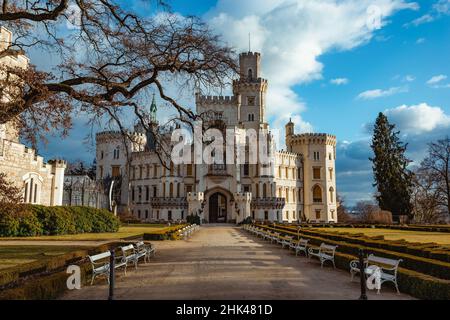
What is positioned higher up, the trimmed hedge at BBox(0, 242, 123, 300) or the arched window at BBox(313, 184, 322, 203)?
the arched window at BBox(313, 184, 322, 203)

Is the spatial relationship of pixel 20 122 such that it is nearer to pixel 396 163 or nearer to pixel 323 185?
pixel 396 163

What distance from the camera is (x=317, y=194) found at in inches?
2692

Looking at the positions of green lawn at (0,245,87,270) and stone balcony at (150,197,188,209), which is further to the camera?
stone balcony at (150,197,188,209)

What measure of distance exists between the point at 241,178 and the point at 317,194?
57.5 ft

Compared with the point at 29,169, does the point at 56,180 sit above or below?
below

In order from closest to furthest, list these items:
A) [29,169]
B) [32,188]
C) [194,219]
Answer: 1. [29,169]
2. [32,188]
3. [194,219]

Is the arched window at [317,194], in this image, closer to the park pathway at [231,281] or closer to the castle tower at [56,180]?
the castle tower at [56,180]

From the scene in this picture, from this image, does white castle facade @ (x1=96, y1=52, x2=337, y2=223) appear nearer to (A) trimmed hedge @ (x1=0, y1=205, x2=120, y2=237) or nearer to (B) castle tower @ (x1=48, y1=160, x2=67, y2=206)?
(B) castle tower @ (x1=48, y1=160, x2=67, y2=206)

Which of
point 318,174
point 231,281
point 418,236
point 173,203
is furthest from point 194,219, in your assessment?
point 231,281

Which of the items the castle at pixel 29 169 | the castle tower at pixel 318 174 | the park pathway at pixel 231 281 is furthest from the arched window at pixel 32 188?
the castle tower at pixel 318 174

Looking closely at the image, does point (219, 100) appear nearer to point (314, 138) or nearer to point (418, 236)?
point (314, 138)

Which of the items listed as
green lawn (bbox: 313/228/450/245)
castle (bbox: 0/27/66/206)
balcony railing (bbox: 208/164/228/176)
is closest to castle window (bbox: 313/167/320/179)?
balcony railing (bbox: 208/164/228/176)

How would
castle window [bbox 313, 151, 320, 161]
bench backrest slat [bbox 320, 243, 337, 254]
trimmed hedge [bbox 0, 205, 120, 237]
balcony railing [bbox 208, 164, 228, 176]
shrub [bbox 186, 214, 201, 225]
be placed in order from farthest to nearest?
1. castle window [bbox 313, 151, 320, 161]
2. balcony railing [bbox 208, 164, 228, 176]
3. shrub [bbox 186, 214, 201, 225]
4. trimmed hedge [bbox 0, 205, 120, 237]
5. bench backrest slat [bbox 320, 243, 337, 254]

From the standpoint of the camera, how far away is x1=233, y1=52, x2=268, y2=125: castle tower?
6209 centimetres
